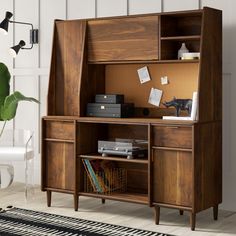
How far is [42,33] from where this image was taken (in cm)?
609

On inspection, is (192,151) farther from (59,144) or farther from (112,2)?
(112,2)

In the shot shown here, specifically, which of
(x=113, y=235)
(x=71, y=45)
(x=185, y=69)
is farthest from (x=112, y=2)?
(x=113, y=235)

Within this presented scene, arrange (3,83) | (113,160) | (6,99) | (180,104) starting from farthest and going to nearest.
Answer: (3,83) < (6,99) < (113,160) < (180,104)

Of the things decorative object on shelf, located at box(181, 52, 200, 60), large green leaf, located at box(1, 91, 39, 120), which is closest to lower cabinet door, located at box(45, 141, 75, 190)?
large green leaf, located at box(1, 91, 39, 120)

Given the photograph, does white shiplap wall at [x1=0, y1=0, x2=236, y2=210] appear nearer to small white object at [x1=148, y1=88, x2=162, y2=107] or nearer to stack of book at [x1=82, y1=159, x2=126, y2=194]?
small white object at [x1=148, y1=88, x2=162, y2=107]

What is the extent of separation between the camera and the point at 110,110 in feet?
16.2

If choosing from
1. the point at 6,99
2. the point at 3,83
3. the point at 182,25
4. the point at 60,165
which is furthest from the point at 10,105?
the point at 182,25

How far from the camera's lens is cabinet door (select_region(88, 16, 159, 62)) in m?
4.69

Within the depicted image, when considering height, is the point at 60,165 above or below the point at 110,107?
below

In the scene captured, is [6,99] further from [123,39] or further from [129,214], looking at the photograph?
[129,214]

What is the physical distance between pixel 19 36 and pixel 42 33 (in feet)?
1.11

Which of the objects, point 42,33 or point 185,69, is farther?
point 42,33

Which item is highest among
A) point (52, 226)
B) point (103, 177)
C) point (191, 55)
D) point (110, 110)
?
point (191, 55)

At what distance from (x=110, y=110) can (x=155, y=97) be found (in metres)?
0.44
